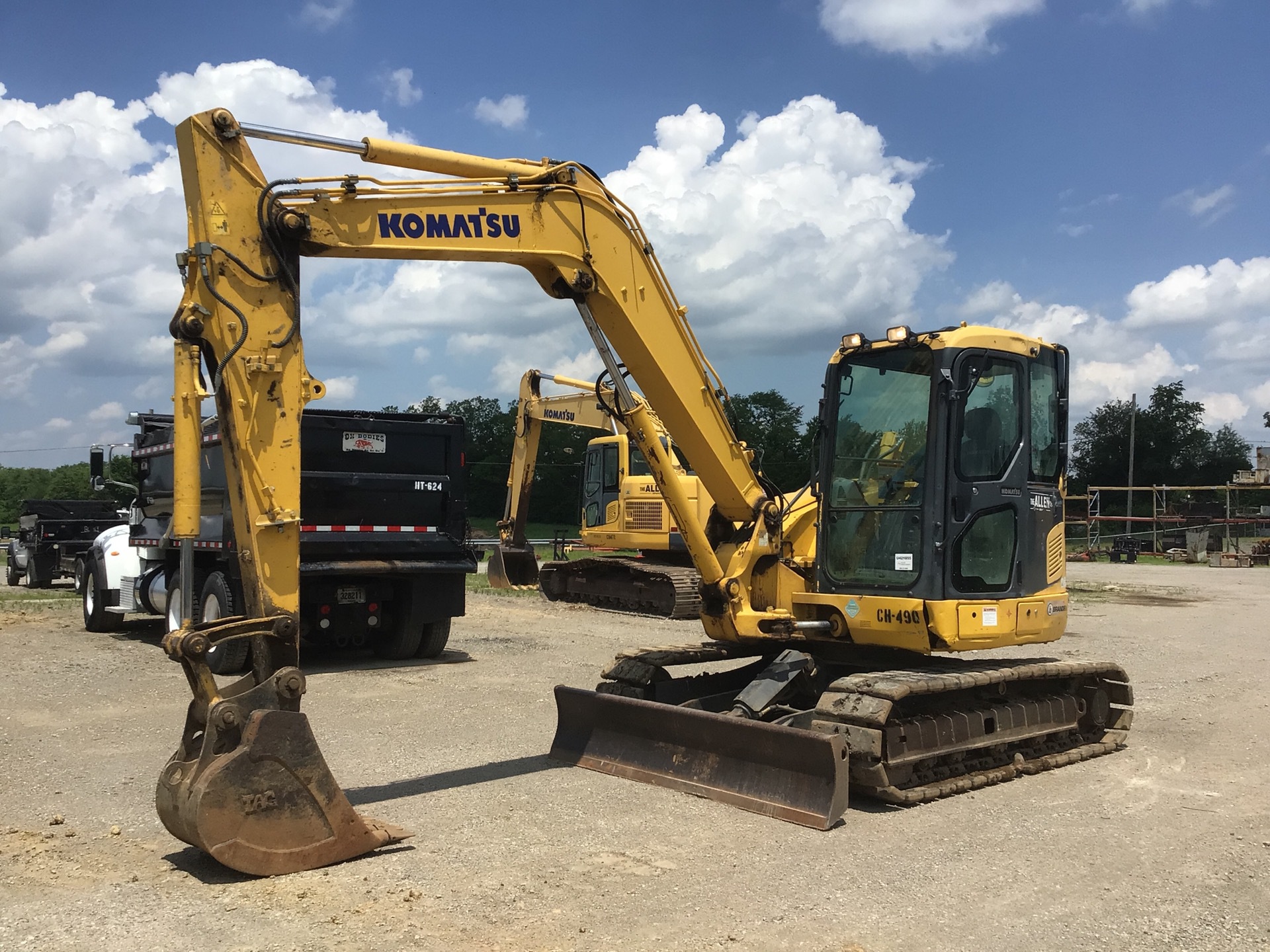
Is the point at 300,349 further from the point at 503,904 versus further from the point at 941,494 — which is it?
the point at 941,494

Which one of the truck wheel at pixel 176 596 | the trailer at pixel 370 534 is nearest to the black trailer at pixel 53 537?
the truck wheel at pixel 176 596

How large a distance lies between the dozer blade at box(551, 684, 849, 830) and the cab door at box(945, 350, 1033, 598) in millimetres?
1641

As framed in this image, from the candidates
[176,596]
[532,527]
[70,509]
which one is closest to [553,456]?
[532,527]

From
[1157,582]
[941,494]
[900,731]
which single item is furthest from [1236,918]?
[1157,582]

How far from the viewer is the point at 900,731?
6.78 meters

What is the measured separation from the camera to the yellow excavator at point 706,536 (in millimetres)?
5375

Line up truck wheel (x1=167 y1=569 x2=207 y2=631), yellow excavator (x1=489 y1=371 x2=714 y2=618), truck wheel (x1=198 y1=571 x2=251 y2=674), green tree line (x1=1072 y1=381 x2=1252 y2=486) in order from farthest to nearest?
1. green tree line (x1=1072 y1=381 x2=1252 y2=486)
2. yellow excavator (x1=489 y1=371 x2=714 y2=618)
3. truck wheel (x1=167 y1=569 x2=207 y2=631)
4. truck wheel (x1=198 y1=571 x2=251 y2=674)

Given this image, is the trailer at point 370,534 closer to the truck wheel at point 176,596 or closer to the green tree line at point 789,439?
the truck wheel at point 176,596

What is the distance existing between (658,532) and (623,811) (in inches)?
510

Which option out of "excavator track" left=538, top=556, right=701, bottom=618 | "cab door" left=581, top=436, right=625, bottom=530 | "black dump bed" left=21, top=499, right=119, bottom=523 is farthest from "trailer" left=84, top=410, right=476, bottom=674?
"black dump bed" left=21, top=499, right=119, bottom=523

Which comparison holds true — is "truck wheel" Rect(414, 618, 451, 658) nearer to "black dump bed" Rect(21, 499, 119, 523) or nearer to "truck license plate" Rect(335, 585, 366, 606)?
"truck license plate" Rect(335, 585, 366, 606)

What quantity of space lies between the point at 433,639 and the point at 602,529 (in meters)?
8.08

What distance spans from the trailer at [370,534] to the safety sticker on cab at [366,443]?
0.01 m

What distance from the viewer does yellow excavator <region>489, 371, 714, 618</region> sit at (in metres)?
18.6
